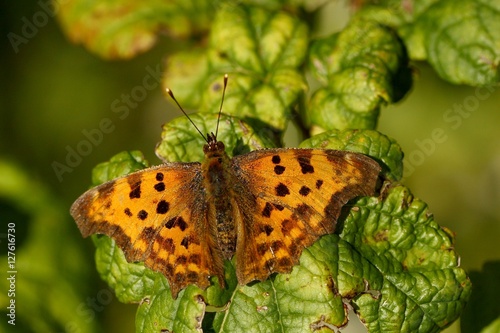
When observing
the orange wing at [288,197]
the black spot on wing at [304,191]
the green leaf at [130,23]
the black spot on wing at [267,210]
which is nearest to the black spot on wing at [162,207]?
the orange wing at [288,197]

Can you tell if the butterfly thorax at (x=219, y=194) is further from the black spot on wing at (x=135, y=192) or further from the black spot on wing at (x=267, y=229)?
the black spot on wing at (x=135, y=192)

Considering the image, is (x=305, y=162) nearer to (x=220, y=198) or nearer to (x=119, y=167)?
(x=220, y=198)

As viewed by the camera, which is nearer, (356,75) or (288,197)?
(288,197)

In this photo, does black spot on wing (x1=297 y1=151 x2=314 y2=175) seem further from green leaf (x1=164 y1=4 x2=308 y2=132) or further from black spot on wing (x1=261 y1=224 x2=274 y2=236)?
green leaf (x1=164 y1=4 x2=308 y2=132)

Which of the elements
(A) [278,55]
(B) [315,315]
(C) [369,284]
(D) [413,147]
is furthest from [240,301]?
(D) [413,147]

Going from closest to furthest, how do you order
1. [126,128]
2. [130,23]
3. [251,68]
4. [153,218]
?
1. [153,218]
2. [251,68]
3. [130,23]
4. [126,128]

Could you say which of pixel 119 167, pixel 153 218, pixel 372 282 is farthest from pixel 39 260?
pixel 372 282
